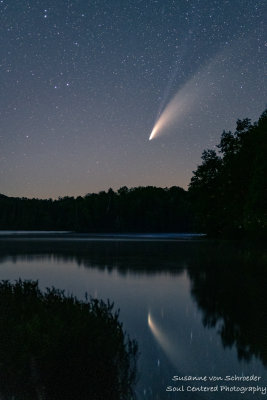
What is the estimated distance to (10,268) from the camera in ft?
130

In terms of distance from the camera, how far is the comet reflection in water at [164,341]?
502 inches

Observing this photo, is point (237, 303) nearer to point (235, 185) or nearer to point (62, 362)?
point (62, 362)

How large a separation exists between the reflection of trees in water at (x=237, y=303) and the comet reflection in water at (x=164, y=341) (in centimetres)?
174

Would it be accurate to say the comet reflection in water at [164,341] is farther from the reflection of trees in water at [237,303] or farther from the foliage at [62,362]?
the foliage at [62,362]

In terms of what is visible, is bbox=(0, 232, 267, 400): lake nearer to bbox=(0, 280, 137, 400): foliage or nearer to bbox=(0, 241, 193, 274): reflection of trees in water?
bbox=(0, 280, 137, 400): foliage

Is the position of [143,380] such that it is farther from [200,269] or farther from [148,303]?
[200,269]

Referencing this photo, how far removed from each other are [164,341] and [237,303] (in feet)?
24.5

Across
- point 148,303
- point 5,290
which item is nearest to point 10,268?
point 148,303

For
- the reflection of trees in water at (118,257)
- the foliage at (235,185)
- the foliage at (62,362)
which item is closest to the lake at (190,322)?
the foliage at (62,362)

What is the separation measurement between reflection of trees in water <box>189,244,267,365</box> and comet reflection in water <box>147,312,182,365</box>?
174 centimetres

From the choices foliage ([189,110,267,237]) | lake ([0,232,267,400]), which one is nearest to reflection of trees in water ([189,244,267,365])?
lake ([0,232,267,400])

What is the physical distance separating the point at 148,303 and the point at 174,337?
25.4 feet

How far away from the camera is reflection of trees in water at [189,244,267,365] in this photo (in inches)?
550

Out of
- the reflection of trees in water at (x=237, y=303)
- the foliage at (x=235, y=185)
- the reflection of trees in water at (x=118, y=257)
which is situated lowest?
the reflection of trees in water at (x=237, y=303)
